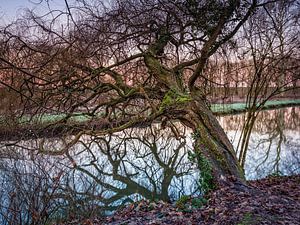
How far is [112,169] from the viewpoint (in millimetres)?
8102

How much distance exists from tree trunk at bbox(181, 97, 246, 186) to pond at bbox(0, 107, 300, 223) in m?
0.66

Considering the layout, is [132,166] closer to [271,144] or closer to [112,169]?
[112,169]

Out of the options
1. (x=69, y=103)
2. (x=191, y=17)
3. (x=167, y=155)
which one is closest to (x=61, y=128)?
(x=69, y=103)

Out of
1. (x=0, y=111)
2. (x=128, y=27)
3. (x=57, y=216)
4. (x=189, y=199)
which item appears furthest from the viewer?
(x=0, y=111)

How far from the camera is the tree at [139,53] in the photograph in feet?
22.5

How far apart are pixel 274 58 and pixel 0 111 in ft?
22.4

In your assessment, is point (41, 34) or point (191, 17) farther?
point (191, 17)

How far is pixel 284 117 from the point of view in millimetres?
17500

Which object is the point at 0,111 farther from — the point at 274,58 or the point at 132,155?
the point at 274,58

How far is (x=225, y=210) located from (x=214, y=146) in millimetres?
2581

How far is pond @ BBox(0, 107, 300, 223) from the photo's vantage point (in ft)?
13.4

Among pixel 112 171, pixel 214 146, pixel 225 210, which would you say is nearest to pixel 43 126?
pixel 112 171

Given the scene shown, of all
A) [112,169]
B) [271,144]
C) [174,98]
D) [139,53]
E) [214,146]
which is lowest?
[271,144]

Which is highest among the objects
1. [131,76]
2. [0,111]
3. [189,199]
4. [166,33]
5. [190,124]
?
[166,33]
